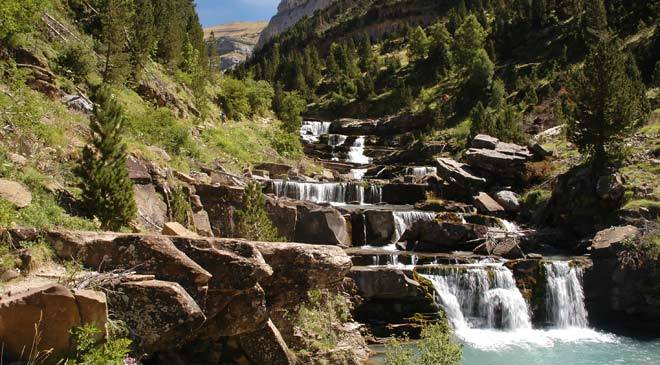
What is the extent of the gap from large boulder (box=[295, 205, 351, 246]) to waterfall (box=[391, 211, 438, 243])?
3.32 meters

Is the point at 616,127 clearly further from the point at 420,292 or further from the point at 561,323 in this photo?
the point at 420,292

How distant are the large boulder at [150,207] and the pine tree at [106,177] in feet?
6.41

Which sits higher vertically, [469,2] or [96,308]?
[469,2]

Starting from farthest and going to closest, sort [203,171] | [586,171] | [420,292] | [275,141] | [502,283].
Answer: [275,141]
[586,171]
[203,171]
[502,283]
[420,292]

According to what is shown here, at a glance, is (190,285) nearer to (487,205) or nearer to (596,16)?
(487,205)

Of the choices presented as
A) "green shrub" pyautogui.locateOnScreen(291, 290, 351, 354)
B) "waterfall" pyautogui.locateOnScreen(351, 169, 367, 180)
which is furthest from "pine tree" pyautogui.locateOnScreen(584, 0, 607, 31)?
"green shrub" pyautogui.locateOnScreen(291, 290, 351, 354)

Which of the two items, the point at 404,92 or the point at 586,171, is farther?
the point at 404,92

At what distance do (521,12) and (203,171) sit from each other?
212 feet

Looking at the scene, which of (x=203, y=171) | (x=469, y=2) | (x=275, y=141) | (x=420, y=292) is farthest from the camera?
(x=469, y=2)

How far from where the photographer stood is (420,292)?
18.1 meters

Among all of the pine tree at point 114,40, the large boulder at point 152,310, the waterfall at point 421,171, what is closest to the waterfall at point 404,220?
the waterfall at point 421,171

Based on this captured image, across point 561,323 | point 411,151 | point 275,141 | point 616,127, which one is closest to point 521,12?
point 411,151

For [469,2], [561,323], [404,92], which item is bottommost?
[561,323]

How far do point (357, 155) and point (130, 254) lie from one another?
144 ft
